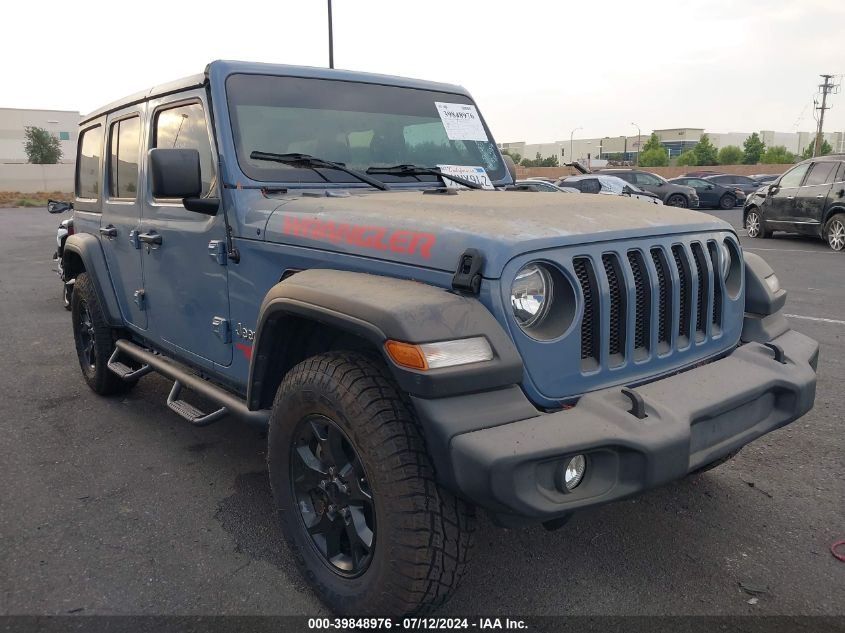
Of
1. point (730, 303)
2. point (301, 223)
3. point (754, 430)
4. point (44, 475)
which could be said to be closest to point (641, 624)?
point (754, 430)

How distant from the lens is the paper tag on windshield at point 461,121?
3879 millimetres

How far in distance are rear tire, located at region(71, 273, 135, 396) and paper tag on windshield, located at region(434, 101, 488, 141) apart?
8.21 feet

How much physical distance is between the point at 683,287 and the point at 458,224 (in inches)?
36.5

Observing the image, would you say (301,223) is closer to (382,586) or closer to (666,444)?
(382,586)

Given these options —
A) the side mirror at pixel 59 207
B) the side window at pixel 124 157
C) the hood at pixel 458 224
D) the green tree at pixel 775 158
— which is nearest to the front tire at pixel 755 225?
the hood at pixel 458 224

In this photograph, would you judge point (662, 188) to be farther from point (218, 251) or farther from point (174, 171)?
point (174, 171)

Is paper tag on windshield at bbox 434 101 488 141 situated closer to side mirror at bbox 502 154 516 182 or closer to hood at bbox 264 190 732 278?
side mirror at bbox 502 154 516 182

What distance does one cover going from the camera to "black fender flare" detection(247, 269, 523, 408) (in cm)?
198

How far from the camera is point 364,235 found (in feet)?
8.21

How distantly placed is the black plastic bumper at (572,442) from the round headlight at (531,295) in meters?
0.26

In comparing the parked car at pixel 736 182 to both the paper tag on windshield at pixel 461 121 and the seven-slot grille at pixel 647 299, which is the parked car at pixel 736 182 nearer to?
the paper tag on windshield at pixel 461 121

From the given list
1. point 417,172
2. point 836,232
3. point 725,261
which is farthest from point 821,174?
point 417,172

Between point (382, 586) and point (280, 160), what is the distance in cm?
192

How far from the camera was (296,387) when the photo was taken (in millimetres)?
2389
